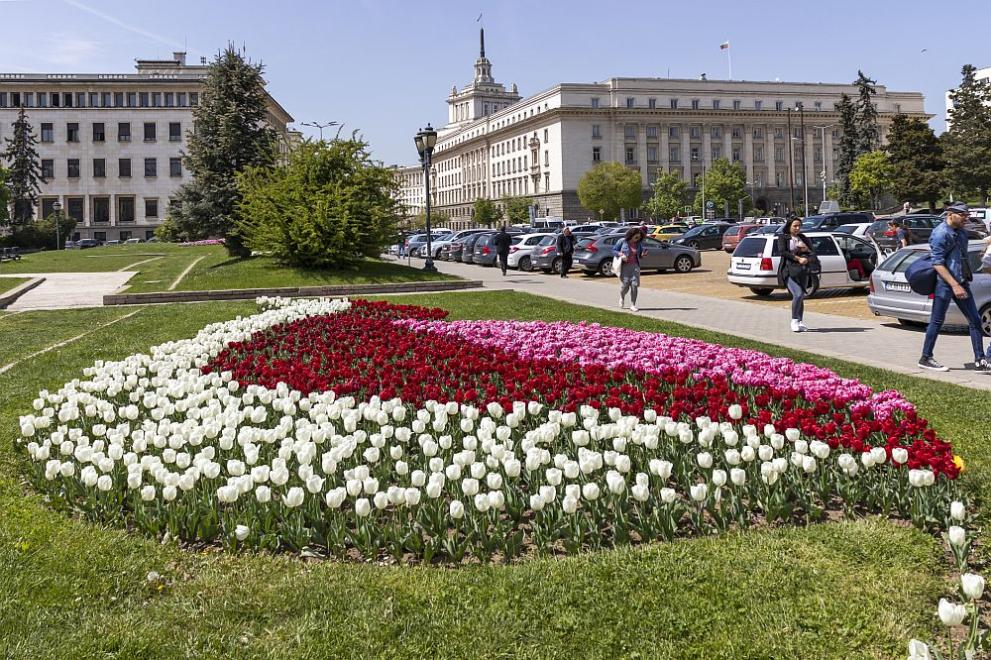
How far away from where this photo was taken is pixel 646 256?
1262 inches

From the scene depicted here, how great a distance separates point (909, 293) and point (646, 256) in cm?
1813

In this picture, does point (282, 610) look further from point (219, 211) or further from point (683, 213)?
point (683, 213)

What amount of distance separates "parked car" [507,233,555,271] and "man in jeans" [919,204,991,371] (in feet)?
82.0

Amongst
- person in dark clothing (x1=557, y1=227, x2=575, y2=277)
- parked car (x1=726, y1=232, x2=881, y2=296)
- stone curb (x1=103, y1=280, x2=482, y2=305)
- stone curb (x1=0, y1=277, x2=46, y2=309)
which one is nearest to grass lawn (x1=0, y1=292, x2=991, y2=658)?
parked car (x1=726, y1=232, x2=881, y2=296)

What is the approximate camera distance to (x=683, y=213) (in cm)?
10775

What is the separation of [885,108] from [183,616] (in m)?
136

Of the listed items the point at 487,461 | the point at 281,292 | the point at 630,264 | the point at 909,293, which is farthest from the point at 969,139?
the point at 487,461

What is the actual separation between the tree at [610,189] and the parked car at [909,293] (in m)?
89.8

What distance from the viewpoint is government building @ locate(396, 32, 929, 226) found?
115m

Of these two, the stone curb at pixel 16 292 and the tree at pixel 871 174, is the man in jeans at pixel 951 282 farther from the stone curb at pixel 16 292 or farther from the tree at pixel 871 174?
the tree at pixel 871 174

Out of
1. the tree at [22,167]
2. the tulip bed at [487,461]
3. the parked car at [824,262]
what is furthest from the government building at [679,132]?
the tulip bed at [487,461]

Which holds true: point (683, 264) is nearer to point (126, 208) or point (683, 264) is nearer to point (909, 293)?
point (909, 293)

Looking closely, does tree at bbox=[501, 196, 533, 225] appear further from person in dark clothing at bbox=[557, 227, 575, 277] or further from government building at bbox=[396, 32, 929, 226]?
person in dark clothing at bbox=[557, 227, 575, 277]

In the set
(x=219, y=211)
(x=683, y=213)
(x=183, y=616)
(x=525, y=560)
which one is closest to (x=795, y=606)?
(x=525, y=560)
